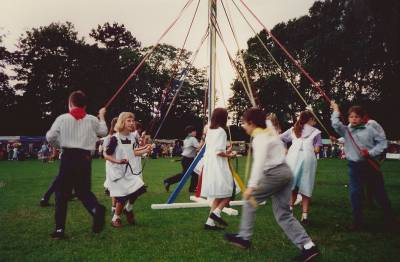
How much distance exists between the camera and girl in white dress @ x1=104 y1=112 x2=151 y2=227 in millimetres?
6332

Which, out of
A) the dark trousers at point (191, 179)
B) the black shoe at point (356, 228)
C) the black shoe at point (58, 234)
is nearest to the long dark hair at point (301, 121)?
the black shoe at point (356, 228)

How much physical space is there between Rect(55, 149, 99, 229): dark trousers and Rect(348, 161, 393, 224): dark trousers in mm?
3668

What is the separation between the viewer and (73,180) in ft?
17.5

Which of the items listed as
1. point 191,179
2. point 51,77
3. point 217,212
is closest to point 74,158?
point 217,212

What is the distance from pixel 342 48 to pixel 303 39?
7.96 metres

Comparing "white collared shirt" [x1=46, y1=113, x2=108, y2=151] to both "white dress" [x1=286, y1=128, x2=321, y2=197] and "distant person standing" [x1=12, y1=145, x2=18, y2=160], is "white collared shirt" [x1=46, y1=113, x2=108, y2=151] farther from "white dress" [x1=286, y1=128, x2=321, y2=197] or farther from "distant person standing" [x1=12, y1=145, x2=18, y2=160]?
"distant person standing" [x1=12, y1=145, x2=18, y2=160]

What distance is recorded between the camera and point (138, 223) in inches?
259

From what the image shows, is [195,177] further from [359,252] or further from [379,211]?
[359,252]

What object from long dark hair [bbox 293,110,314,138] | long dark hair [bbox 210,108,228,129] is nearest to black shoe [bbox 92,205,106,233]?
long dark hair [bbox 210,108,228,129]

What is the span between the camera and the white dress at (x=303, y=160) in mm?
7172

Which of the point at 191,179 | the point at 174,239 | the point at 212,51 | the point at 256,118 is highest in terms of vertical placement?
the point at 212,51

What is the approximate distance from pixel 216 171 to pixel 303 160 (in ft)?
5.92

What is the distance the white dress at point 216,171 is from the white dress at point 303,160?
145 cm

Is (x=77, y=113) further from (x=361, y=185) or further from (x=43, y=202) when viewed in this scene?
(x=361, y=185)
